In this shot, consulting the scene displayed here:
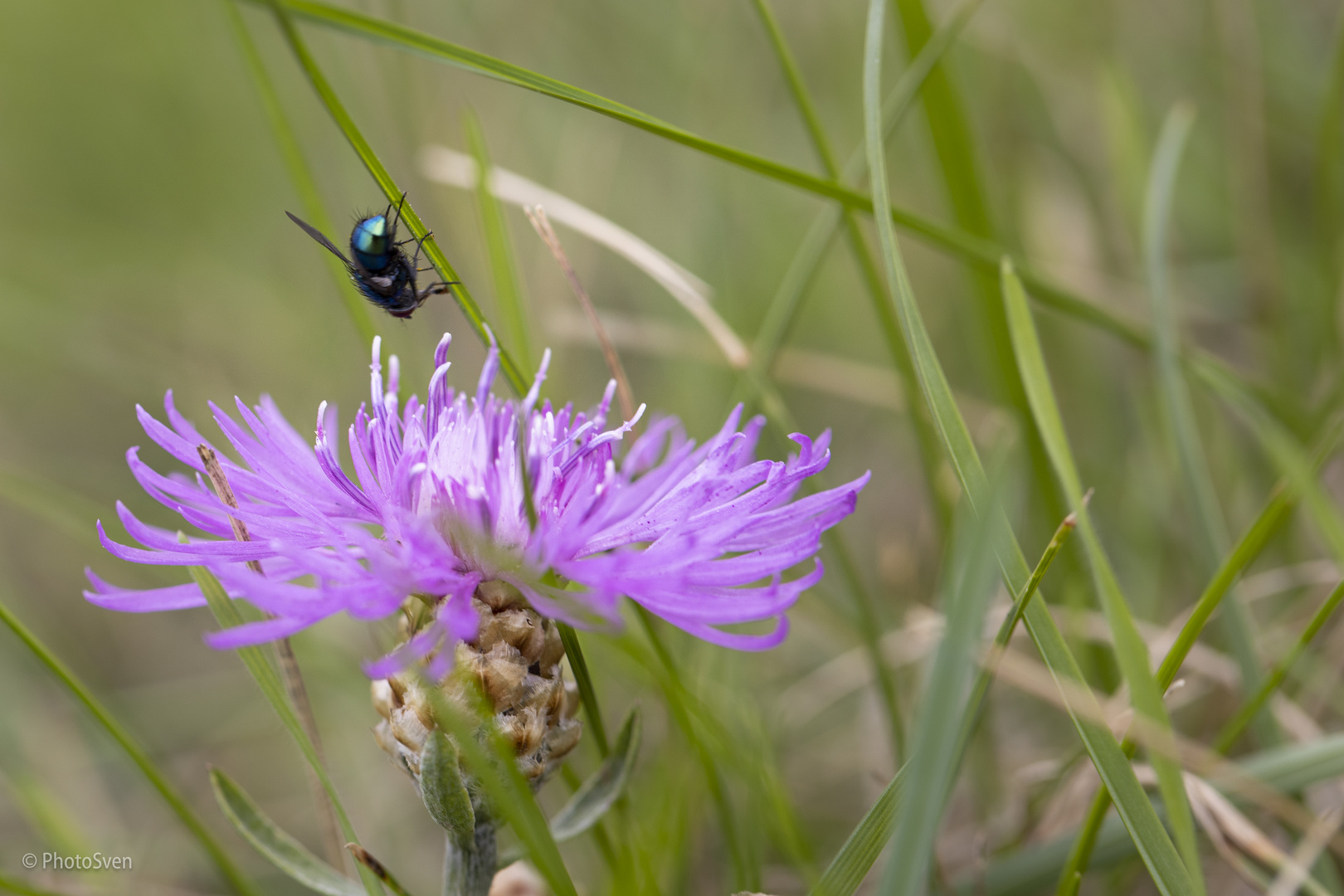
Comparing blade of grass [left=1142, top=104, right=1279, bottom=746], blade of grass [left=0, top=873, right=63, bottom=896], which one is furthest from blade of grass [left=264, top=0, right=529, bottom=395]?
blade of grass [left=1142, top=104, right=1279, bottom=746]

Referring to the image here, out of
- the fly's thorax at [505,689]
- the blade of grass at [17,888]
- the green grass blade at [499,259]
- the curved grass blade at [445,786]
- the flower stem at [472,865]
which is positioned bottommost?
the flower stem at [472,865]

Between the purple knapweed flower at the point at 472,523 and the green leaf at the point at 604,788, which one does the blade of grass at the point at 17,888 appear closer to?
the purple knapweed flower at the point at 472,523

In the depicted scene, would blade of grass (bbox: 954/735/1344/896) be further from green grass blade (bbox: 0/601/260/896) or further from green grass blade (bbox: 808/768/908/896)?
green grass blade (bbox: 0/601/260/896)

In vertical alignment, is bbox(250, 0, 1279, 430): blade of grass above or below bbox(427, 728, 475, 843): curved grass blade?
above

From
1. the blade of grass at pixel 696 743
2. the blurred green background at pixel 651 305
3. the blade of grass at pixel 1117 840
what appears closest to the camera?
the blade of grass at pixel 696 743

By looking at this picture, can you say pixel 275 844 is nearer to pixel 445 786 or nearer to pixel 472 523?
pixel 445 786

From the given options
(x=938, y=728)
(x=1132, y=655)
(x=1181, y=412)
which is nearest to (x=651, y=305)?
(x=1181, y=412)

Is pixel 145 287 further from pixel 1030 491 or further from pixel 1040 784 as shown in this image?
pixel 1040 784

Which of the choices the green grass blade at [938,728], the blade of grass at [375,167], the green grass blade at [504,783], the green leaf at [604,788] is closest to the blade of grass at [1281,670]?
the green grass blade at [938,728]
